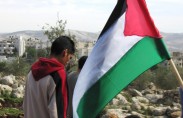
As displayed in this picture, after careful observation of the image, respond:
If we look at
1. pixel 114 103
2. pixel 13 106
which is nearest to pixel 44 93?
pixel 13 106

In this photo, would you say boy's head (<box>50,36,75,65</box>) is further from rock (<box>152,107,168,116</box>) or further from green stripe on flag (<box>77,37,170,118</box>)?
rock (<box>152,107,168,116</box>)

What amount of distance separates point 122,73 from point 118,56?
0.44ft

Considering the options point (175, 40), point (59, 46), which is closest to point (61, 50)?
point (59, 46)

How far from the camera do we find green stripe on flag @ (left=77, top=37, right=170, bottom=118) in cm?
321

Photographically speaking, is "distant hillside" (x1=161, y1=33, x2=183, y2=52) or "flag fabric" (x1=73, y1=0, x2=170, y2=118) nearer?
"flag fabric" (x1=73, y1=0, x2=170, y2=118)

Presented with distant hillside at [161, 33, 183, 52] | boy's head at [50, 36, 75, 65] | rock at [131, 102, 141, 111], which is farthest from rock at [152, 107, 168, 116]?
distant hillside at [161, 33, 183, 52]

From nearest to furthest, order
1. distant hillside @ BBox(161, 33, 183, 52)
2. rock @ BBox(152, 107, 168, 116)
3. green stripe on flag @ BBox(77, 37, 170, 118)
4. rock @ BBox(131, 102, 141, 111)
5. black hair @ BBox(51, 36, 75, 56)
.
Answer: green stripe on flag @ BBox(77, 37, 170, 118), black hair @ BBox(51, 36, 75, 56), rock @ BBox(152, 107, 168, 116), rock @ BBox(131, 102, 141, 111), distant hillside @ BBox(161, 33, 183, 52)

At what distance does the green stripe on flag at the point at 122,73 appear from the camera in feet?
10.5

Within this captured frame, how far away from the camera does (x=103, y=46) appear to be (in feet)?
11.0

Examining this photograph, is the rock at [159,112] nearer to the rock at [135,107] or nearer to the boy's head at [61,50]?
the rock at [135,107]

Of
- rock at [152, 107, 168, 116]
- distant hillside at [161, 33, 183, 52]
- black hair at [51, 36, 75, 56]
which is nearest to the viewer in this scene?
black hair at [51, 36, 75, 56]

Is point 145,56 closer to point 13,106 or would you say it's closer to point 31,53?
point 13,106

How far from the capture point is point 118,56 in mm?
3320

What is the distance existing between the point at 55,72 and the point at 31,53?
51327 millimetres
